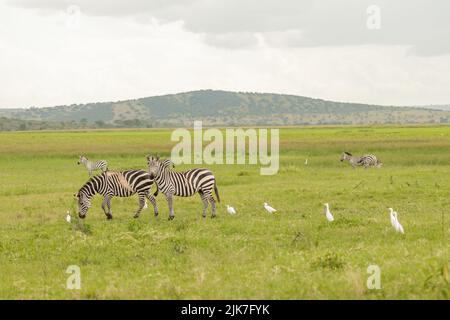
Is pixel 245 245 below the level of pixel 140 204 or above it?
below

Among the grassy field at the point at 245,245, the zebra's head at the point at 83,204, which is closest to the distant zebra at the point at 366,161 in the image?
the grassy field at the point at 245,245

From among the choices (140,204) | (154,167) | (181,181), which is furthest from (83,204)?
(181,181)

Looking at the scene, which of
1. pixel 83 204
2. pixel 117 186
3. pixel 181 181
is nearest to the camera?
pixel 83 204

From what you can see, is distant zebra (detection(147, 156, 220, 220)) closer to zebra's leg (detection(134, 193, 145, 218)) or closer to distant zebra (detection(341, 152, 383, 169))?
zebra's leg (detection(134, 193, 145, 218))

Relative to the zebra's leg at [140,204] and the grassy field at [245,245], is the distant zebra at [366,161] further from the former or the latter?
the zebra's leg at [140,204]

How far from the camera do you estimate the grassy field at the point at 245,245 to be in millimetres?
10406

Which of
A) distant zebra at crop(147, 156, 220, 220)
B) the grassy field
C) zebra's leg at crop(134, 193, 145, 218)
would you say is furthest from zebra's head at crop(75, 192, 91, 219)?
distant zebra at crop(147, 156, 220, 220)

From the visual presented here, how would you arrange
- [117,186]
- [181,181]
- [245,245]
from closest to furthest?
[245,245]
[181,181]
[117,186]

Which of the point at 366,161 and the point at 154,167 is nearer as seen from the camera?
the point at 154,167

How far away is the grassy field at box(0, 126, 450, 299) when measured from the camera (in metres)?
10.4

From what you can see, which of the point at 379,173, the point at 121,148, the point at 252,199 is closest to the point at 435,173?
the point at 379,173

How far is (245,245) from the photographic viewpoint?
15.4 metres

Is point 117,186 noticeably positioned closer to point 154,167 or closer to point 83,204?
point 83,204

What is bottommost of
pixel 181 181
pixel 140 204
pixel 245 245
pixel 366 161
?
pixel 245 245
